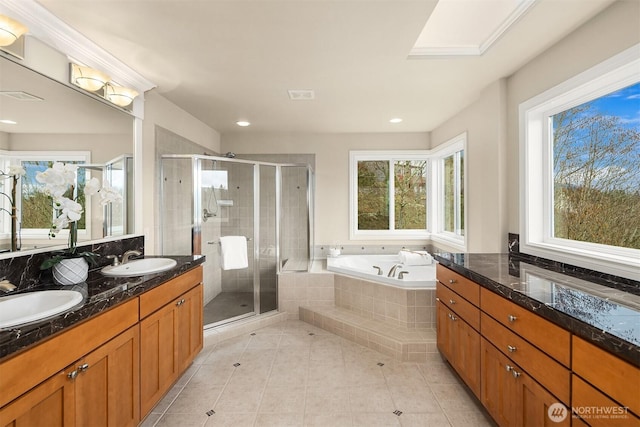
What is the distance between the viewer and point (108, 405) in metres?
1.39

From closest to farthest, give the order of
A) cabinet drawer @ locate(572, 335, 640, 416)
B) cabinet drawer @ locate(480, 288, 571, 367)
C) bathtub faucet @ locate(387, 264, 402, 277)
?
cabinet drawer @ locate(572, 335, 640, 416) < cabinet drawer @ locate(480, 288, 571, 367) < bathtub faucet @ locate(387, 264, 402, 277)

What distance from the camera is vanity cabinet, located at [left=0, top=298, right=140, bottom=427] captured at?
99 centimetres

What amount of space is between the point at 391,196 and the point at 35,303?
3.94 metres

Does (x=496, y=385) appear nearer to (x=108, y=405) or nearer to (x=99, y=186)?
(x=108, y=405)

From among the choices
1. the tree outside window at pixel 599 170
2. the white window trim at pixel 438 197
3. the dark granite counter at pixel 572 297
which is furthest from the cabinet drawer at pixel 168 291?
the white window trim at pixel 438 197

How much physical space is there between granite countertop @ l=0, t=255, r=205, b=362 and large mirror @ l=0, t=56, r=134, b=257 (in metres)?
0.35

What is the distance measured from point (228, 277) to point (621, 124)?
11.2 feet

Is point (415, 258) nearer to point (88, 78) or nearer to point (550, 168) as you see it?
point (550, 168)

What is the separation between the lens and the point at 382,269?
399cm

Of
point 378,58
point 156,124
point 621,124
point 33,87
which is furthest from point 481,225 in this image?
point 33,87

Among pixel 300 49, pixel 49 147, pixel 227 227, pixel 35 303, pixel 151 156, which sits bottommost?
pixel 35 303

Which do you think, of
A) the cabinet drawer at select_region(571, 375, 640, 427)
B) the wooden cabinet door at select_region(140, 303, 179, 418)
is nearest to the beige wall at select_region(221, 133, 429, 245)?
the wooden cabinet door at select_region(140, 303, 179, 418)

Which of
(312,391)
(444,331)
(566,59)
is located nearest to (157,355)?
(312,391)

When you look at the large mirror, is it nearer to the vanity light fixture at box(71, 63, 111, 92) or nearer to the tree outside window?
the vanity light fixture at box(71, 63, 111, 92)
